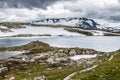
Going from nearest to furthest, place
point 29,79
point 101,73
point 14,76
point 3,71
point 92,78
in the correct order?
point 92,78
point 101,73
point 29,79
point 14,76
point 3,71

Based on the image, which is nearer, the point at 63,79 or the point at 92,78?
the point at 92,78

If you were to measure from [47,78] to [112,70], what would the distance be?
22826mm

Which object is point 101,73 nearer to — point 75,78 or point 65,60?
point 75,78

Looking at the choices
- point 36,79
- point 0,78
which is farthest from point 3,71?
point 36,79

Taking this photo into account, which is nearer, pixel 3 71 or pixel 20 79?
pixel 20 79

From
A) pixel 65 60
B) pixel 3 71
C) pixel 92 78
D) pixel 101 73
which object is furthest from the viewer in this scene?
pixel 65 60

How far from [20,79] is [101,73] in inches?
1207

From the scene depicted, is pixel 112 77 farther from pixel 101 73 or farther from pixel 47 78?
pixel 47 78

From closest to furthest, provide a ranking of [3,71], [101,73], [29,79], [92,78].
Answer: [92,78], [101,73], [29,79], [3,71]

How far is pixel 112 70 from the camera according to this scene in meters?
97.6

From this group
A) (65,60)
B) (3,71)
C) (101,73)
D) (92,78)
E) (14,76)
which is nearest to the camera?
(92,78)

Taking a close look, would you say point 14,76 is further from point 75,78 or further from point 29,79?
point 75,78

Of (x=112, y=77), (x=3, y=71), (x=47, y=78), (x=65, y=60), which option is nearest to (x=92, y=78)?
(x=112, y=77)

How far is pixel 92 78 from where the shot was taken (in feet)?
282
